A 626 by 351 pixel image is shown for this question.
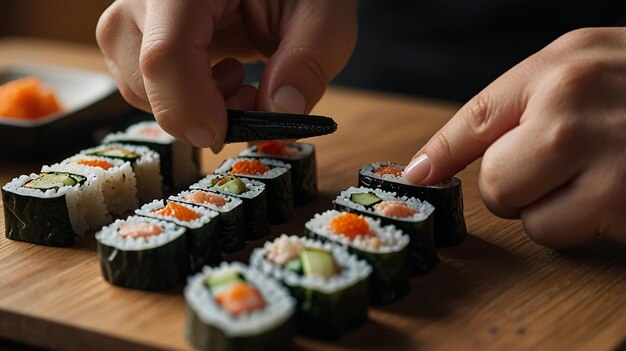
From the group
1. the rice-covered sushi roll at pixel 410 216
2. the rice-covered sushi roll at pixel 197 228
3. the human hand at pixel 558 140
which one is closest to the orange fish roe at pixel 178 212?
the rice-covered sushi roll at pixel 197 228

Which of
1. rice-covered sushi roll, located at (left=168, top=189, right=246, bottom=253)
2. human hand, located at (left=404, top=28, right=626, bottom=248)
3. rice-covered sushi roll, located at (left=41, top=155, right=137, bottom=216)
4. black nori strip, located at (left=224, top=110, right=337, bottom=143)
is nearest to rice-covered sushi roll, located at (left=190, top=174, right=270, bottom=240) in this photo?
rice-covered sushi roll, located at (left=168, top=189, right=246, bottom=253)

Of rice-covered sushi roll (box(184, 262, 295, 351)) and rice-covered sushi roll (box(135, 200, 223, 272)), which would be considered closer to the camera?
rice-covered sushi roll (box(184, 262, 295, 351))

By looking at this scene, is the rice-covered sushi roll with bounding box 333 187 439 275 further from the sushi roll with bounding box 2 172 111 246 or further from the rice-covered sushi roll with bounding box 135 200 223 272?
the sushi roll with bounding box 2 172 111 246

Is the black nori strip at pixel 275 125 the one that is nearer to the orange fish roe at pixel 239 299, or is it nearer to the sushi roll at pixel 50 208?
the sushi roll at pixel 50 208

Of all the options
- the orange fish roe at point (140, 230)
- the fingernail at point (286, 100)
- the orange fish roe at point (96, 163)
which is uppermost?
the fingernail at point (286, 100)

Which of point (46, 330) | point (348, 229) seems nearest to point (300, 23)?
point (348, 229)

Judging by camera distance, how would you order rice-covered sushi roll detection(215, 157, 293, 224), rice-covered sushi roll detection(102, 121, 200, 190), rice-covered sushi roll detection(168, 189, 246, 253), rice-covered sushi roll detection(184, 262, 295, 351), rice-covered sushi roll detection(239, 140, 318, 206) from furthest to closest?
rice-covered sushi roll detection(102, 121, 200, 190) → rice-covered sushi roll detection(239, 140, 318, 206) → rice-covered sushi roll detection(215, 157, 293, 224) → rice-covered sushi roll detection(168, 189, 246, 253) → rice-covered sushi roll detection(184, 262, 295, 351)

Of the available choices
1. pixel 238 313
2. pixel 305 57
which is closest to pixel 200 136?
pixel 305 57
